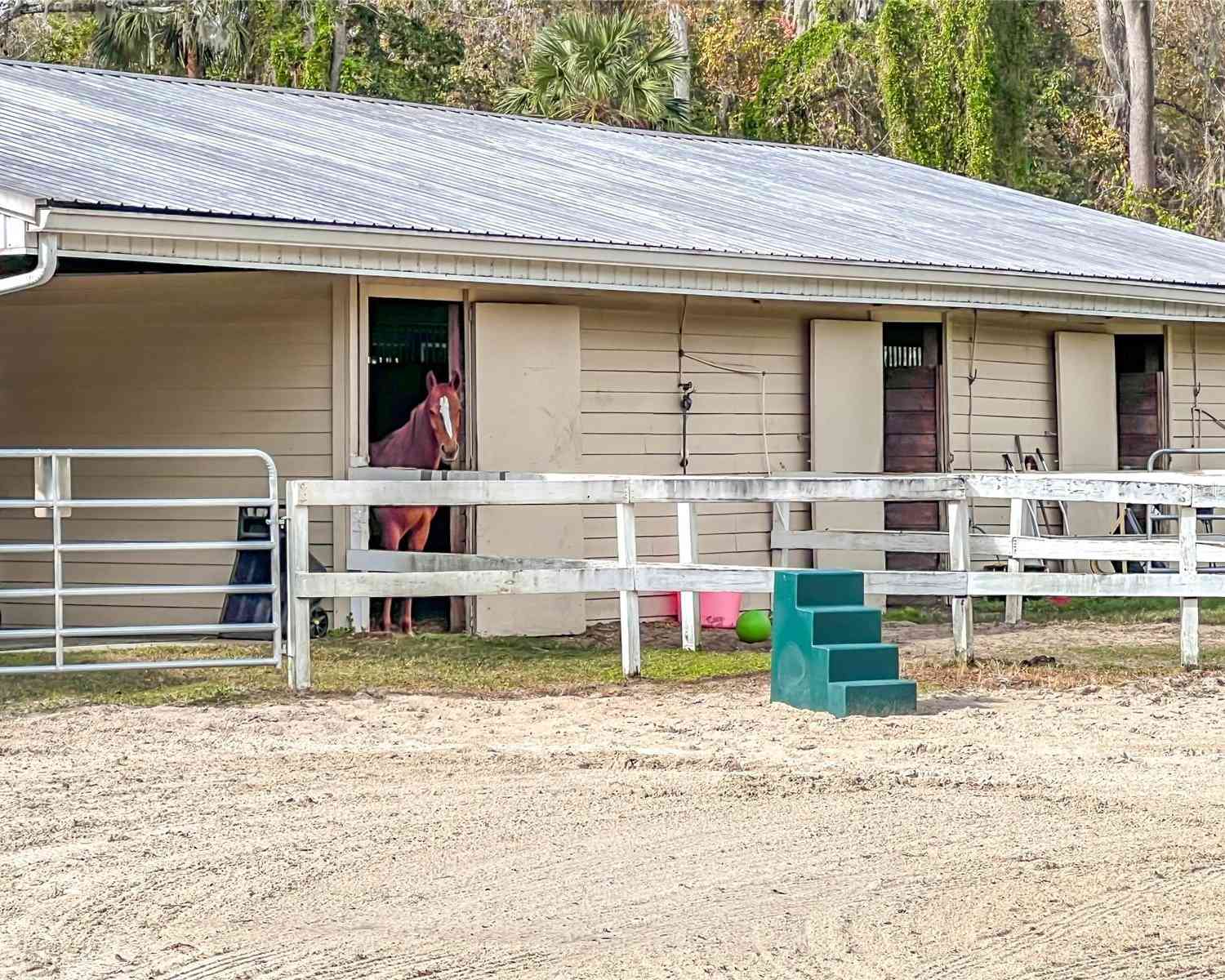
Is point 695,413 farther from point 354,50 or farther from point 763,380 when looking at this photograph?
point 354,50

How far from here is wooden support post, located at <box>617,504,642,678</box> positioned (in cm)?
934

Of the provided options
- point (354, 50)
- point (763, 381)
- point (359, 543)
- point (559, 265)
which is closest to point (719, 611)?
point (763, 381)

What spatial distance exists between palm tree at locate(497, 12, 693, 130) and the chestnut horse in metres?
17.6

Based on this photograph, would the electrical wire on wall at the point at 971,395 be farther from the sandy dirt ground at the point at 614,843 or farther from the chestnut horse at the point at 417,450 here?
the sandy dirt ground at the point at 614,843

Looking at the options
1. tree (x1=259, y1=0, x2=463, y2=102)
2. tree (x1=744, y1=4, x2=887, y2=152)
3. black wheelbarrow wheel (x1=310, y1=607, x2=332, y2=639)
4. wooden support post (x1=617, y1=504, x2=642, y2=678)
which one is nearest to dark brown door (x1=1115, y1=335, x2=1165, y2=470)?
black wheelbarrow wheel (x1=310, y1=607, x2=332, y2=639)

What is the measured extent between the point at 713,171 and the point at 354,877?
1203 centimetres

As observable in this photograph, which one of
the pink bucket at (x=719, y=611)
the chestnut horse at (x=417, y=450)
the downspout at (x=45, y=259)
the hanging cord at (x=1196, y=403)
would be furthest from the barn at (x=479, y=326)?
the hanging cord at (x=1196, y=403)

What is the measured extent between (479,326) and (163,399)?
2115 mm

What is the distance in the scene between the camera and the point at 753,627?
452 inches

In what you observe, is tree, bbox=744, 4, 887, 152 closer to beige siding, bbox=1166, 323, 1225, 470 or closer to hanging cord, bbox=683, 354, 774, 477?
beige siding, bbox=1166, 323, 1225, 470

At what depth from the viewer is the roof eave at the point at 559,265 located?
9.72 metres

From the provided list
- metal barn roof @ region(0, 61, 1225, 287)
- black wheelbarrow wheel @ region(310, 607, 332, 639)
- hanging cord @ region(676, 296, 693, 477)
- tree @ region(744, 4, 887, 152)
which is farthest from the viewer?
tree @ region(744, 4, 887, 152)

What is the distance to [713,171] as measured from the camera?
16.4 meters

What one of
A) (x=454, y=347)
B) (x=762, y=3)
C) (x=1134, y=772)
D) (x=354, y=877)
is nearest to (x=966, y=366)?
(x=454, y=347)
